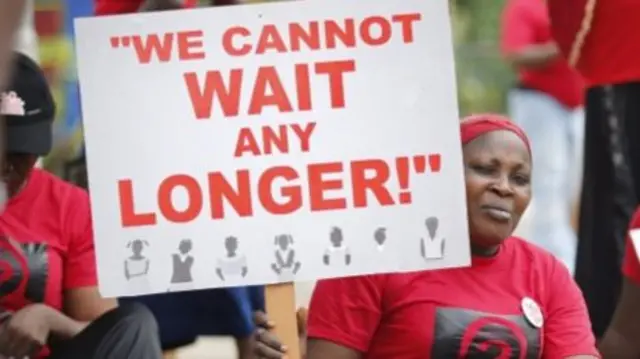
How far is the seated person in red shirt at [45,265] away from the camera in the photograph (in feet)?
17.5

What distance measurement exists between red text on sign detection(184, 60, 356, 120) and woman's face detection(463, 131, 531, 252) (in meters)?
0.43

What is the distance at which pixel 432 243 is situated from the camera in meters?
5.13

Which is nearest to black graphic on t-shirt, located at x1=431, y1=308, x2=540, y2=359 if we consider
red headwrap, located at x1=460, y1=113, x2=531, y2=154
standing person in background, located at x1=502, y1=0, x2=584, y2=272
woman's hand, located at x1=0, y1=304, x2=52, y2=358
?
red headwrap, located at x1=460, y1=113, x2=531, y2=154

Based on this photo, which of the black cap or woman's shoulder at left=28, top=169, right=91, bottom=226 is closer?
the black cap

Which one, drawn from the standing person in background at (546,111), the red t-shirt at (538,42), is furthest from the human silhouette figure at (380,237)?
the red t-shirt at (538,42)

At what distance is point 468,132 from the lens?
5.41 metres

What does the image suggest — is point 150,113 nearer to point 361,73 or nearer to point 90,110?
point 90,110

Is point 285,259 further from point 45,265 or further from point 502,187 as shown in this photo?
point 45,265

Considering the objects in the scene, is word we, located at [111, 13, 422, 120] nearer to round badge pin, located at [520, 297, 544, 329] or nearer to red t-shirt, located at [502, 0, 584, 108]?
round badge pin, located at [520, 297, 544, 329]

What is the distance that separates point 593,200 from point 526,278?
162cm

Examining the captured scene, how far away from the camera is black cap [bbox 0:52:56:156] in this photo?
550 cm

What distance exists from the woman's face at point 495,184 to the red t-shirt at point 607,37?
1.37 m

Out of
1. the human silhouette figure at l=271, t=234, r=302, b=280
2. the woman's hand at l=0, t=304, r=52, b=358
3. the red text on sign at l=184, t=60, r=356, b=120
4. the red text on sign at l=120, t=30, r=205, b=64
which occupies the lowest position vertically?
the woman's hand at l=0, t=304, r=52, b=358

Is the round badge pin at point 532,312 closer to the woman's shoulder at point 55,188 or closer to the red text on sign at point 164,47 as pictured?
the red text on sign at point 164,47
